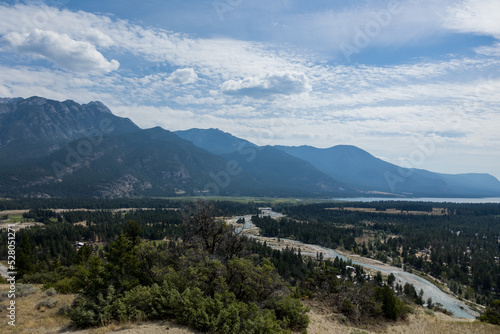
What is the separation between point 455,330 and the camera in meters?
22.4

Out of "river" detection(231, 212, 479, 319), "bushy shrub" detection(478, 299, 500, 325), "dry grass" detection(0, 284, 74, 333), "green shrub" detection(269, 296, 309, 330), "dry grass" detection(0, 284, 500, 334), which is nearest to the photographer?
"dry grass" detection(0, 284, 500, 334)

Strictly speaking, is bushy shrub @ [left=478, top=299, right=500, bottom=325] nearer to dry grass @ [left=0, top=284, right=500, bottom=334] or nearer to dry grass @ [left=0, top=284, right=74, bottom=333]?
dry grass @ [left=0, top=284, right=500, bottom=334]

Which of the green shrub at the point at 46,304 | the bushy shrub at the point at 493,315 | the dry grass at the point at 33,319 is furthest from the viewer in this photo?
the bushy shrub at the point at 493,315

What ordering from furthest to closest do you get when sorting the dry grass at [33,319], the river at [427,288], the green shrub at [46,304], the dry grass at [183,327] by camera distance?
the river at [427,288], the green shrub at [46,304], the dry grass at [33,319], the dry grass at [183,327]

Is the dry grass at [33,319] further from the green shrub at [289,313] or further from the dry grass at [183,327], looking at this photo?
the green shrub at [289,313]

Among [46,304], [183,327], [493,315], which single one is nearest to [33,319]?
[46,304]

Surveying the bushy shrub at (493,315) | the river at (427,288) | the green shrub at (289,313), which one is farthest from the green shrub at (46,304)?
the river at (427,288)

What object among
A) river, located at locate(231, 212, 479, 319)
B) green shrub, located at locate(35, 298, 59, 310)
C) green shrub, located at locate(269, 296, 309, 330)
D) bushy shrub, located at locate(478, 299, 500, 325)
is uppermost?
green shrub, located at locate(269, 296, 309, 330)

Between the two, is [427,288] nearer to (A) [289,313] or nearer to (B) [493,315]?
(B) [493,315]

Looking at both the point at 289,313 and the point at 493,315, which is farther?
the point at 493,315

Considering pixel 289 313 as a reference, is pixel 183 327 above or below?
above

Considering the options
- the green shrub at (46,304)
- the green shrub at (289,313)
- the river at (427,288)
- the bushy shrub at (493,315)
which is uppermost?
the green shrub at (289,313)

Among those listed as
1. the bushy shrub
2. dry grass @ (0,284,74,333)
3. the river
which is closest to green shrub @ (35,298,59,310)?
dry grass @ (0,284,74,333)

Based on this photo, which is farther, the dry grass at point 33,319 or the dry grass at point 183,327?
the dry grass at point 33,319
